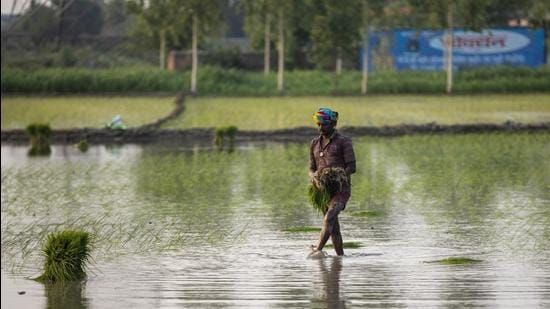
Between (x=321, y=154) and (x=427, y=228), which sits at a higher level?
(x=321, y=154)

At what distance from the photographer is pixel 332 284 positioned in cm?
1207

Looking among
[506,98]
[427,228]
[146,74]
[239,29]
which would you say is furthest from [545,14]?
[427,228]

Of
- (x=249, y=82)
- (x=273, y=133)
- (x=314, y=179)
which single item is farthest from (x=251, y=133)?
(x=314, y=179)

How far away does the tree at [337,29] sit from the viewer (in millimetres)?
63156

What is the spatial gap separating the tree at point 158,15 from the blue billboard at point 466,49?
438 inches

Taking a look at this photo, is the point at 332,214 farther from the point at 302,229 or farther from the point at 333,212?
the point at 302,229

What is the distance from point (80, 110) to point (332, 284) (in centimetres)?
3654

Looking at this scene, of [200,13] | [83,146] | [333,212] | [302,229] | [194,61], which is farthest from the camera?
[200,13]

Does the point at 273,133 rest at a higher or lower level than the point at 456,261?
lower

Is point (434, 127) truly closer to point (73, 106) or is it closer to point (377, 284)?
point (73, 106)

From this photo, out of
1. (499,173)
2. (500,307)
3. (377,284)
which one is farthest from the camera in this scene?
(499,173)

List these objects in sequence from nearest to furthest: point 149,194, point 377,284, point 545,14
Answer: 1. point 377,284
2. point 149,194
3. point 545,14

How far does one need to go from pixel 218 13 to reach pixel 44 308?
172 ft

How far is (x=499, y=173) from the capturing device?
973 inches
